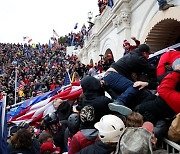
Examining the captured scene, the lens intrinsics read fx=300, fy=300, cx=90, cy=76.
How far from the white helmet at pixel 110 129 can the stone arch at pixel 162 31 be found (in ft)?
23.6

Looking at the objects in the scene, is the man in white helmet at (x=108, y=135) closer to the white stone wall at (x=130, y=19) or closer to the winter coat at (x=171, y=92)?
the winter coat at (x=171, y=92)

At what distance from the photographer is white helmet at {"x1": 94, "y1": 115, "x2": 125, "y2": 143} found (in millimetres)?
2709

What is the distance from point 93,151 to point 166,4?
24.5 feet

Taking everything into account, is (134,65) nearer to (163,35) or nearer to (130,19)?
(163,35)

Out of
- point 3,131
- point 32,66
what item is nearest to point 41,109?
point 3,131

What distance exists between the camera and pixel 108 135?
8.89 feet

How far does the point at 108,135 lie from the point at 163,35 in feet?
30.4

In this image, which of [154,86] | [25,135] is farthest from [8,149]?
[154,86]

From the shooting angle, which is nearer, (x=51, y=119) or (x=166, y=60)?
(x=166, y=60)

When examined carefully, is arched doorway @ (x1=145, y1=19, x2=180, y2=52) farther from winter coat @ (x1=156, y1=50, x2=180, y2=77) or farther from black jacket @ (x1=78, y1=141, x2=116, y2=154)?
black jacket @ (x1=78, y1=141, x2=116, y2=154)

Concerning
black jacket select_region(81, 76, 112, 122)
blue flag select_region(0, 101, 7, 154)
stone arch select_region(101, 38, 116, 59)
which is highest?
stone arch select_region(101, 38, 116, 59)

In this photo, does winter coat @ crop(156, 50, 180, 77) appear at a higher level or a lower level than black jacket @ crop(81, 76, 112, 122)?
higher

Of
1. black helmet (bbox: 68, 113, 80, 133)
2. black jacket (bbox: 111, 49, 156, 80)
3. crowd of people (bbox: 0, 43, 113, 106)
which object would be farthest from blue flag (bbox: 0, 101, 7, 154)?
crowd of people (bbox: 0, 43, 113, 106)

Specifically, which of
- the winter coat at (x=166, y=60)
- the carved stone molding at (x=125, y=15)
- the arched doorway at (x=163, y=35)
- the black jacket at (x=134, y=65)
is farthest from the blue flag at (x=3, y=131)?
the carved stone molding at (x=125, y=15)
